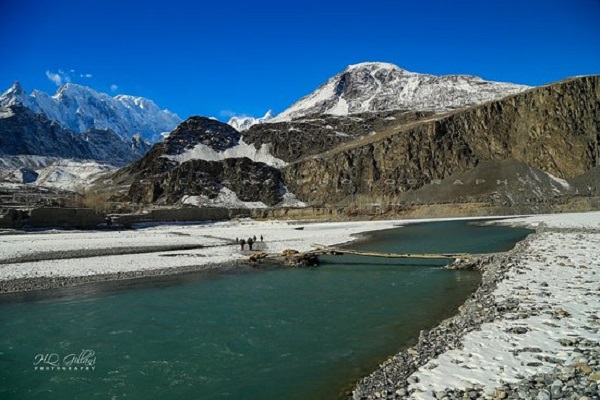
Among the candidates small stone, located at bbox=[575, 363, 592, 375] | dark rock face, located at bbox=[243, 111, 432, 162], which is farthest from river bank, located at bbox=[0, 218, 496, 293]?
dark rock face, located at bbox=[243, 111, 432, 162]

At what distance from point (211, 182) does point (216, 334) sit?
139926 millimetres

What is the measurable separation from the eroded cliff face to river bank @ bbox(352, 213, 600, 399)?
374ft

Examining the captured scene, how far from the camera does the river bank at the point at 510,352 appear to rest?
7.02m

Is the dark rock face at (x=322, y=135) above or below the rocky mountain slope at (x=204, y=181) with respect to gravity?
above

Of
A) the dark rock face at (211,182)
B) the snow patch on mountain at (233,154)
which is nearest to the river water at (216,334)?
the dark rock face at (211,182)

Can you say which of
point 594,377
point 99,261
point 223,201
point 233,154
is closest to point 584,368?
point 594,377

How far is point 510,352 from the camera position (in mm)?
8516

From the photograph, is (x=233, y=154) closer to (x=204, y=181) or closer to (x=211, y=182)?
(x=211, y=182)

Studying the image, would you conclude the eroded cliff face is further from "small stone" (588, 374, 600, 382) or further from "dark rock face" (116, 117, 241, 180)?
"small stone" (588, 374, 600, 382)

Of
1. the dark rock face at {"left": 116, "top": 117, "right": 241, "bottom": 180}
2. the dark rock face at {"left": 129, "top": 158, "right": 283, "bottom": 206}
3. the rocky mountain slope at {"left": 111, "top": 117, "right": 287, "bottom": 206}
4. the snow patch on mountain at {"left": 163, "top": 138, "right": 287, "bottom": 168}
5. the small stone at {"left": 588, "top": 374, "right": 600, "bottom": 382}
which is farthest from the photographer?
the snow patch on mountain at {"left": 163, "top": 138, "right": 287, "bottom": 168}

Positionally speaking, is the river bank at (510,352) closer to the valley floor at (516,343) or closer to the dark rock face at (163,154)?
the valley floor at (516,343)

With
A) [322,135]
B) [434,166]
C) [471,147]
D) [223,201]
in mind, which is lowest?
[223,201]

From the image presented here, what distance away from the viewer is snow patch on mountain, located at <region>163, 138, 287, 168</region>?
185m

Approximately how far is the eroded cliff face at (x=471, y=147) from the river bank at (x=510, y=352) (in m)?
114
